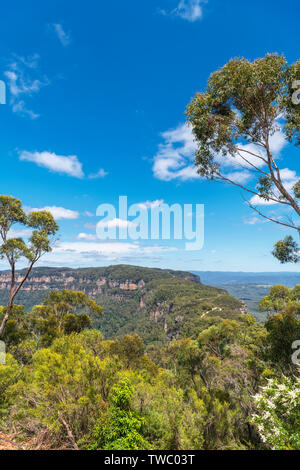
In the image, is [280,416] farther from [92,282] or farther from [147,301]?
[92,282]

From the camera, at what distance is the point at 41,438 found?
22.9 ft

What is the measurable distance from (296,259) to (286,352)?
6.40 meters

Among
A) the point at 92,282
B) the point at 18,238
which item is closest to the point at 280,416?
the point at 18,238

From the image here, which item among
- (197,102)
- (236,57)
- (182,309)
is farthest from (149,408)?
(182,309)

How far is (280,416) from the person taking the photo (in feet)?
21.1

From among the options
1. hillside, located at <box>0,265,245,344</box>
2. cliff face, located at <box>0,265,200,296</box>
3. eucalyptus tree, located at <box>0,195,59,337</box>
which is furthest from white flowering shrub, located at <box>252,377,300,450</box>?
cliff face, located at <box>0,265,200,296</box>

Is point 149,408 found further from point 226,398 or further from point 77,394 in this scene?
point 226,398

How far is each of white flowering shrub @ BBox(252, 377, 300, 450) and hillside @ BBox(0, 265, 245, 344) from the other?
6270 centimetres

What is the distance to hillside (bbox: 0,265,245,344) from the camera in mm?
92438

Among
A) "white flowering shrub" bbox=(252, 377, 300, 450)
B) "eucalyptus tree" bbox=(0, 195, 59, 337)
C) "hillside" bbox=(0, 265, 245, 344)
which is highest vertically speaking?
"eucalyptus tree" bbox=(0, 195, 59, 337)

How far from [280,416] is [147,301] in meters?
148

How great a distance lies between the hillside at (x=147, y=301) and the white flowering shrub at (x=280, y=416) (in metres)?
62.7

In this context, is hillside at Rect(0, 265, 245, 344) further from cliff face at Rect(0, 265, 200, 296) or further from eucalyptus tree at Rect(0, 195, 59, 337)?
eucalyptus tree at Rect(0, 195, 59, 337)
